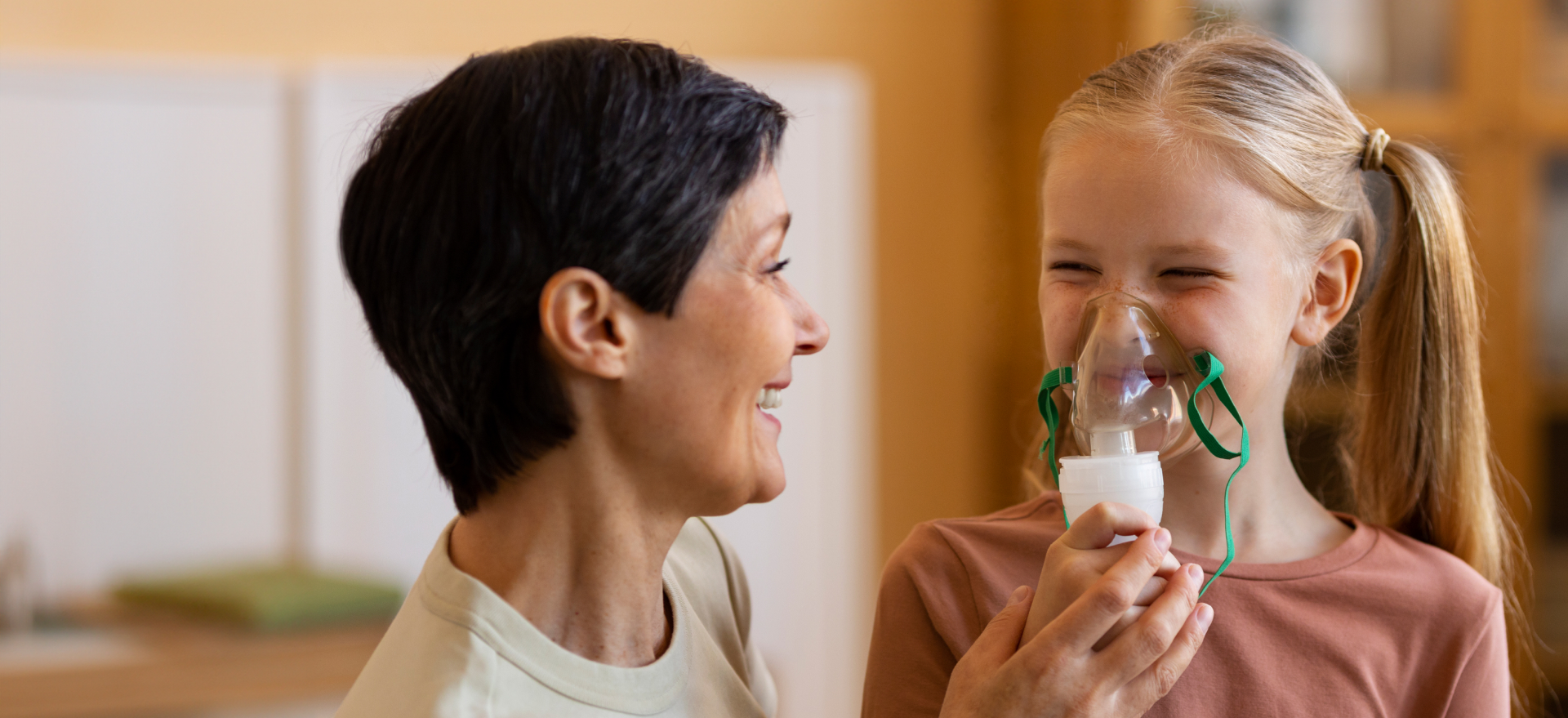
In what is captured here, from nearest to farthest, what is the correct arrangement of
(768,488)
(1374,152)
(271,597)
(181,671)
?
1. (768,488)
2. (1374,152)
3. (181,671)
4. (271,597)

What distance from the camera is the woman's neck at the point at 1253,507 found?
1.14 m

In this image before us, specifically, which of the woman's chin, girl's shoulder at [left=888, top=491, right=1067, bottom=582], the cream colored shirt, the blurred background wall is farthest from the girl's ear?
the blurred background wall

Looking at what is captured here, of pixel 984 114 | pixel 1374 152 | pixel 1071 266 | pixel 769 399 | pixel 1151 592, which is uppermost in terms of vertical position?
pixel 984 114

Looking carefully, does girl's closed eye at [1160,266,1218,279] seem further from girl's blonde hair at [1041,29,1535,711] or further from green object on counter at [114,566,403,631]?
green object on counter at [114,566,403,631]

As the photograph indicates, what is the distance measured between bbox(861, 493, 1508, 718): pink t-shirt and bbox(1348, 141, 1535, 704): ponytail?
12 cm

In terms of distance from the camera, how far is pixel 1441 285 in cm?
121

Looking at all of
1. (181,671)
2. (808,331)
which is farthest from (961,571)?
(181,671)

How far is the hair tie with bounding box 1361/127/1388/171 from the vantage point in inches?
46.4

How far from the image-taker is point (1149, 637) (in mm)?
888

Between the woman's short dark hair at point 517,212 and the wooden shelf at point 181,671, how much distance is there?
1.37 meters

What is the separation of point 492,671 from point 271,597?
1.47 meters

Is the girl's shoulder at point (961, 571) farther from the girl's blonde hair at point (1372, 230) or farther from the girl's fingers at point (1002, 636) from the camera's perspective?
the girl's blonde hair at point (1372, 230)

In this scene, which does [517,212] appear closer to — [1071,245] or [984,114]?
[1071,245]

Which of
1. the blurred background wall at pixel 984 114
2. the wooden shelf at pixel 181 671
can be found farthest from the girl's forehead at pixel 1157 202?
the wooden shelf at pixel 181 671
